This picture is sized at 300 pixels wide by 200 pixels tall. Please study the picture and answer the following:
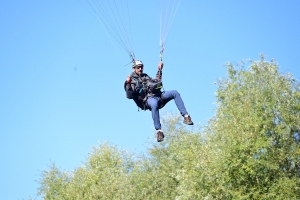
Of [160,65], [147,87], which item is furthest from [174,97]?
[160,65]

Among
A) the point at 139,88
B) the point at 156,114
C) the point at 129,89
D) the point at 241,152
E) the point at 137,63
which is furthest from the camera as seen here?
the point at 241,152

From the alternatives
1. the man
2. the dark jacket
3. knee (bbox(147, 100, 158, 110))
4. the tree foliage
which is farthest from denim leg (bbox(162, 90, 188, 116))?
the tree foliage

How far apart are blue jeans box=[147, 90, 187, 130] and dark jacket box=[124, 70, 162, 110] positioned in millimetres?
186

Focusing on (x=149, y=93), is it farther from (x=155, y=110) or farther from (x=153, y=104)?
(x=155, y=110)

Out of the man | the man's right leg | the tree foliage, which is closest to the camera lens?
the man's right leg

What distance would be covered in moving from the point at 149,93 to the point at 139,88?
30 cm

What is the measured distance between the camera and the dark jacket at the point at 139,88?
14.7m

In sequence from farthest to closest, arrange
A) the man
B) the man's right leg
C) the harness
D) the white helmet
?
the white helmet < the harness < the man < the man's right leg

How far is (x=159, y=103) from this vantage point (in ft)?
48.4

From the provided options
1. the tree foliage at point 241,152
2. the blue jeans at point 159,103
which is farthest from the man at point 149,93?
the tree foliage at point 241,152

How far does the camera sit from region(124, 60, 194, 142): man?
47.5ft

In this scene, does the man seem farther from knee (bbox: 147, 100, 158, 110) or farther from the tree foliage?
the tree foliage

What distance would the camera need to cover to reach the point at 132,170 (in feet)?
136

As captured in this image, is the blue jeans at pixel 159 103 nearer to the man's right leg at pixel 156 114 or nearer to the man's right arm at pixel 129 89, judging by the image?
the man's right leg at pixel 156 114
